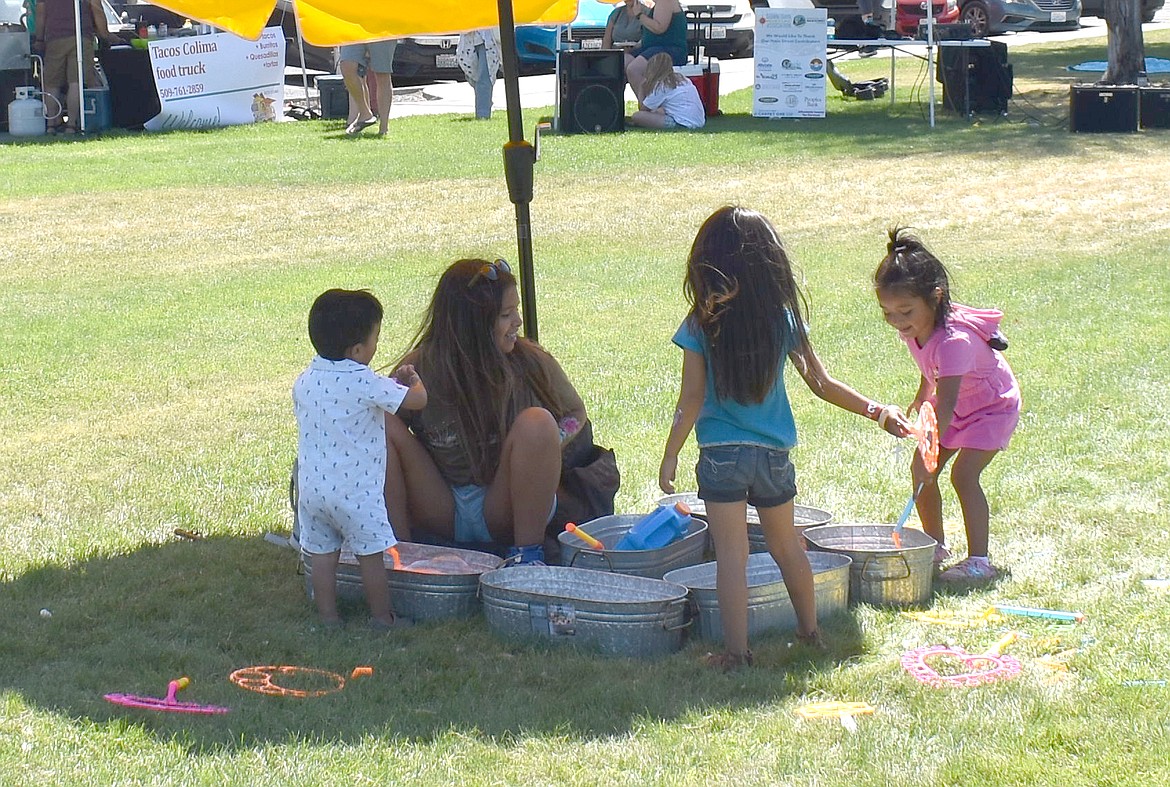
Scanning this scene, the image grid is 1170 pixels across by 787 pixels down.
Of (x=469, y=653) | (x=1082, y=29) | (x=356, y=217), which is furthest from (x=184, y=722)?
(x=1082, y=29)

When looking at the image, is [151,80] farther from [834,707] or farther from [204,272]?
[834,707]

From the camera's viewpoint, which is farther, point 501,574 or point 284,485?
point 284,485

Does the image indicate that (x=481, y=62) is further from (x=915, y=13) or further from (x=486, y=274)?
(x=486, y=274)

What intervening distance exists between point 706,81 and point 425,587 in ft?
50.4

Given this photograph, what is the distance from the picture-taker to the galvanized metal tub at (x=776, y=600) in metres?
4.45

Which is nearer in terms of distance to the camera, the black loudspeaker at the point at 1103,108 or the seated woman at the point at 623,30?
the black loudspeaker at the point at 1103,108

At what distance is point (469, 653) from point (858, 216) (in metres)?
9.41

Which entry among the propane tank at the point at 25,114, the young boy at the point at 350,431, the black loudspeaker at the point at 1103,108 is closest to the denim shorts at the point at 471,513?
the young boy at the point at 350,431

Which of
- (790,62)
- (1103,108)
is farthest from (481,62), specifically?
(1103,108)

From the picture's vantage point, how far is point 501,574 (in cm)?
465

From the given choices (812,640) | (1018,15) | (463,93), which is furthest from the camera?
(1018,15)

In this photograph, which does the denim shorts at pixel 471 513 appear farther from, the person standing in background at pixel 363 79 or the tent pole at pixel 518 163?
the person standing in background at pixel 363 79

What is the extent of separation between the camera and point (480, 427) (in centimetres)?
499

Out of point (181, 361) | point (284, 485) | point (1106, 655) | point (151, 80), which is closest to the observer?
point (1106, 655)
